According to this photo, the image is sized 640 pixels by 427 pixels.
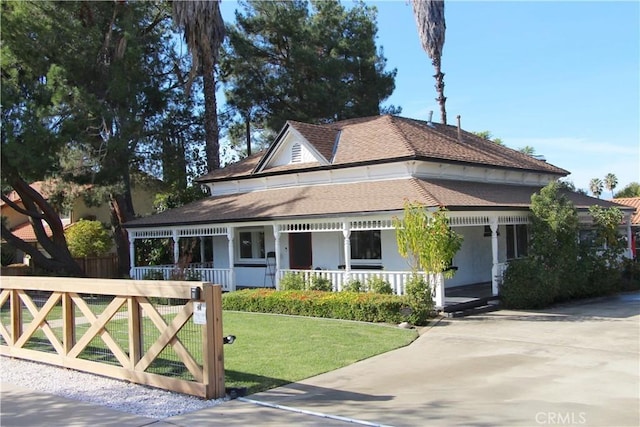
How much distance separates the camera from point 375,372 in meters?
9.30

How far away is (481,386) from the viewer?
323 inches

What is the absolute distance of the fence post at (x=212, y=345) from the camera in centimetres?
768

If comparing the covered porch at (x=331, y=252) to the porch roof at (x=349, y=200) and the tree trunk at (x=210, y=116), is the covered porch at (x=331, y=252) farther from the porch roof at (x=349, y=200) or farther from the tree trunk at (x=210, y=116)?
the tree trunk at (x=210, y=116)

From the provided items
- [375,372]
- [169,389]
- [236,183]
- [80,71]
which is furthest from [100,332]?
[80,71]

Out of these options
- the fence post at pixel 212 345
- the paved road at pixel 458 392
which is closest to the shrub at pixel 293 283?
the paved road at pixel 458 392

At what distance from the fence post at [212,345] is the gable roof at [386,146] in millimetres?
12457

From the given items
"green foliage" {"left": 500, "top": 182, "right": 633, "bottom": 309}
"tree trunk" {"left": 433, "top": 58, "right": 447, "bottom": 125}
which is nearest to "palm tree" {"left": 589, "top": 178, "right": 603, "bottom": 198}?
"tree trunk" {"left": 433, "top": 58, "right": 447, "bottom": 125}

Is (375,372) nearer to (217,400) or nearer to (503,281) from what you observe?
(217,400)

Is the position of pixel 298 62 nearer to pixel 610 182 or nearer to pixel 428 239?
pixel 428 239

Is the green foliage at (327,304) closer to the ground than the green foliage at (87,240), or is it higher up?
closer to the ground

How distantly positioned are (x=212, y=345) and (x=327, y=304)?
8.18 m

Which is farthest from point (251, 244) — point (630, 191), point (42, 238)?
point (630, 191)

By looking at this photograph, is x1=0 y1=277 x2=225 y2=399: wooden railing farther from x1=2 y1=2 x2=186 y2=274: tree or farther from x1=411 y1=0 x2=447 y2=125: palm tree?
x1=411 y1=0 x2=447 y2=125: palm tree

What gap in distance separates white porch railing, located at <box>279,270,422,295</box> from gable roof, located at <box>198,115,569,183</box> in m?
4.21
